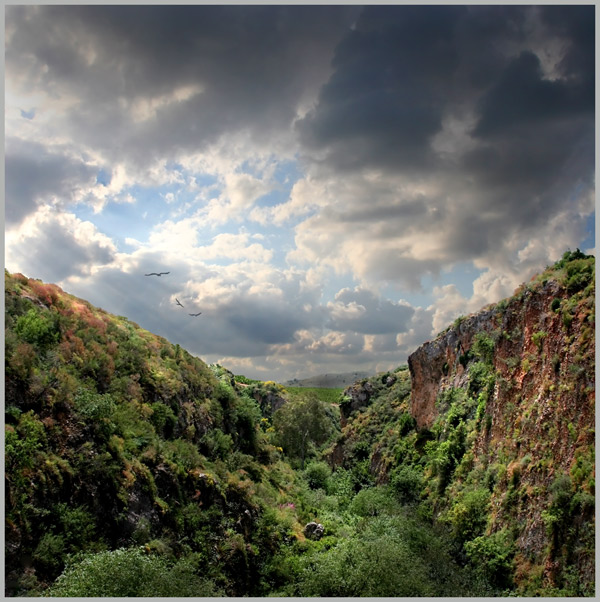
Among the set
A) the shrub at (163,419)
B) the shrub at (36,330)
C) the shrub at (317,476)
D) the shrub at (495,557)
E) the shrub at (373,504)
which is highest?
the shrub at (36,330)

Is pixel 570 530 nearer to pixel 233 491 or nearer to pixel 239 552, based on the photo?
pixel 239 552

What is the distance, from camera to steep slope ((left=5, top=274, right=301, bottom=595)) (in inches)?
611

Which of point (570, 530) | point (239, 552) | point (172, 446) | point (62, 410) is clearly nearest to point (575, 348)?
point (570, 530)

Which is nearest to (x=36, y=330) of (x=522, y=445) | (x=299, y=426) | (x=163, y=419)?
(x=163, y=419)

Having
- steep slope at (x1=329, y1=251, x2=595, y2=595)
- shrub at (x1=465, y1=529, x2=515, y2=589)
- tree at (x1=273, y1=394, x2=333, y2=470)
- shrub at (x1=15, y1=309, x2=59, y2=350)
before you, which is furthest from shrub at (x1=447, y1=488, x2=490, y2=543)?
tree at (x1=273, y1=394, x2=333, y2=470)

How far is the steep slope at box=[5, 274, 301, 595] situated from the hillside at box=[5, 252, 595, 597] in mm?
84

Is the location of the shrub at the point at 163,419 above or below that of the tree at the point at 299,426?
above

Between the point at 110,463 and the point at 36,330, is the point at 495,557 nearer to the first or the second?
the point at 110,463

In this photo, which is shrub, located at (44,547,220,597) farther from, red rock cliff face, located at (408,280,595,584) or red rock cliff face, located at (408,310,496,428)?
red rock cliff face, located at (408,310,496,428)

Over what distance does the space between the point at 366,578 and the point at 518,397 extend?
13169 millimetres

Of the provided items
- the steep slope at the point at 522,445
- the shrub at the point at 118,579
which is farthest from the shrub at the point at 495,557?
the shrub at the point at 118,579

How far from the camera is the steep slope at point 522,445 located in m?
17.0

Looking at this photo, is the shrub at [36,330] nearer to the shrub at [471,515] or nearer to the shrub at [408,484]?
the shrub at [471,515]

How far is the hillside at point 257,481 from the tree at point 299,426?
2499 cm
